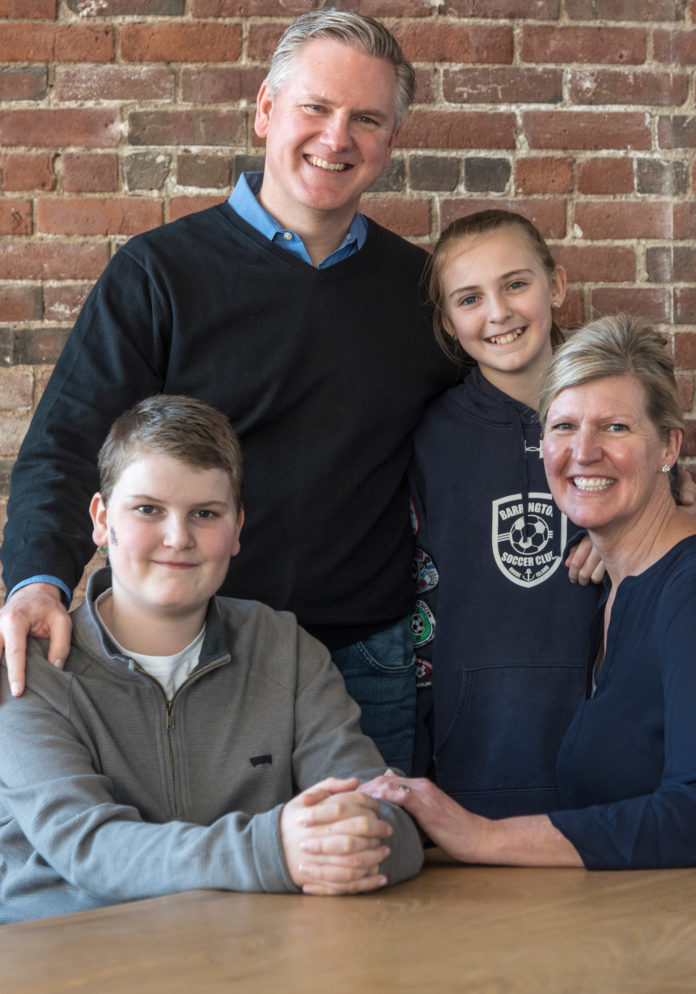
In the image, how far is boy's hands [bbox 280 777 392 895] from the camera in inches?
53.5

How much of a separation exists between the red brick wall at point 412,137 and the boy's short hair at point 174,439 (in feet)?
2.68

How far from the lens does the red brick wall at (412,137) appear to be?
2.42 meters

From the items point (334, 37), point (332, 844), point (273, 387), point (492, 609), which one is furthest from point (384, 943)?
point (334, 37)

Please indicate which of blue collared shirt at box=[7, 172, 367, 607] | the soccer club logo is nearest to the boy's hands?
the soccer club logo

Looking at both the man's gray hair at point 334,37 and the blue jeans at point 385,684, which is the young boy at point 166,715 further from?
the man's gray hair at point 334,37

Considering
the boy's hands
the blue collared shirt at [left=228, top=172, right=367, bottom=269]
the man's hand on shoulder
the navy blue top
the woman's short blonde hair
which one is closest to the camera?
the boy's hands

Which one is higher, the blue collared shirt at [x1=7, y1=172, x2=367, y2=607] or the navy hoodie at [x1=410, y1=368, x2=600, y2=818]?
the blue collared shirt at [x1=7, y1=172, x2=367, y2=607]

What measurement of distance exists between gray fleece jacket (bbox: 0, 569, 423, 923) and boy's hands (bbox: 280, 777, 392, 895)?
0.9 inches

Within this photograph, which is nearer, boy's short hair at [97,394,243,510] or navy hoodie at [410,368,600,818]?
boy's short hair at [97,394,243,510]

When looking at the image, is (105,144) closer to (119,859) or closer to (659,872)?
(119,859)

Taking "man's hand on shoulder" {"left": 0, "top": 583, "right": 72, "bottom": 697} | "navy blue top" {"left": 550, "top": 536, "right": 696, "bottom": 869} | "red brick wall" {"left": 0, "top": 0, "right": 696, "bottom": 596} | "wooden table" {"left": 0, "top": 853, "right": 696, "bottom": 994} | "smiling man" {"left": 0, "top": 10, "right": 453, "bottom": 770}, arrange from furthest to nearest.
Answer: "red brick wall" {"left": 0, "top": 0, "right": 696, "bottom": 596}, "smiling man" {"left": 0, "top": 10, "right": 453, "bottom": 770}, "man's hand on shoulder" {"left": 0, "top": 583, "right": 72, "bottom": 697}, "navy blue top" {"left": 550, "top": 536, "right": 696, "bottom": 869}, "wooden table" {"left": 0, "top": 853, "right": 696, "bottom": 994}

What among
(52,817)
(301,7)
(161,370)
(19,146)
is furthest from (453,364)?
(52,817)

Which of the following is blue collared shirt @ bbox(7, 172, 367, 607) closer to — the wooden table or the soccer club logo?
the soccer club logo

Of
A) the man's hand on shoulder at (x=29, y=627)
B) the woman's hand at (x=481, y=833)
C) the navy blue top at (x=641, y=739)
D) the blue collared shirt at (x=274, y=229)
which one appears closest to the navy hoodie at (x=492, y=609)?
the navy blue top at (x=641, y=739)
